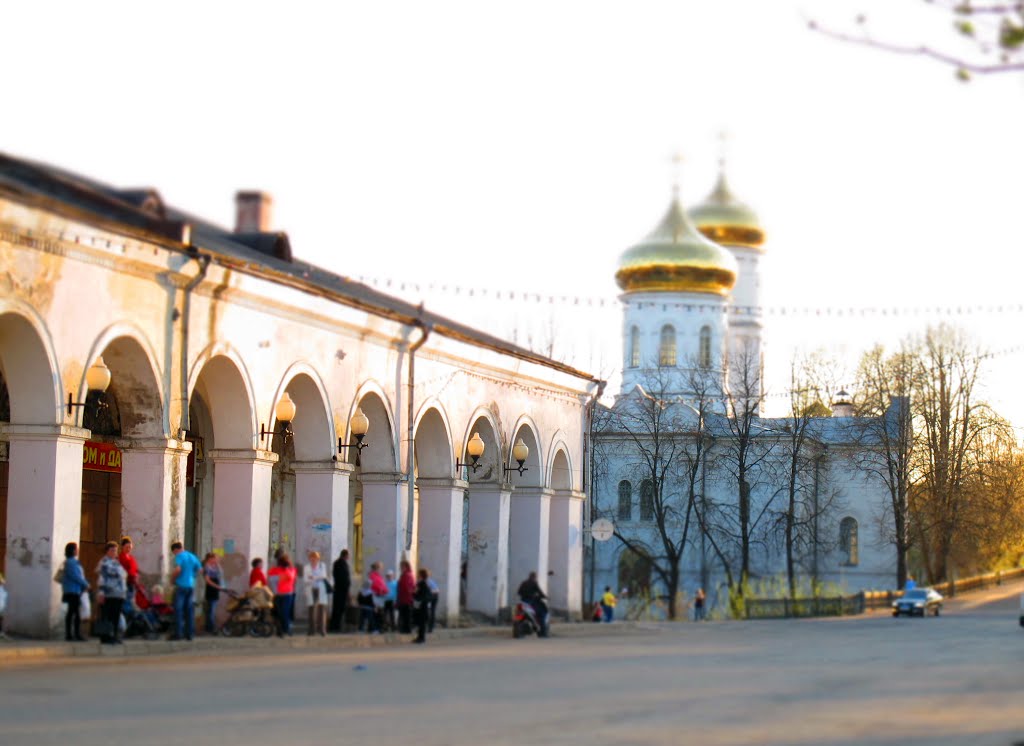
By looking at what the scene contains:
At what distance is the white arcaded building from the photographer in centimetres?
2095

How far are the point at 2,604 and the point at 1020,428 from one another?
53075mm

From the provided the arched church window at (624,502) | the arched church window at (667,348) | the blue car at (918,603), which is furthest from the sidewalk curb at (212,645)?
the arched church window at (667,348)

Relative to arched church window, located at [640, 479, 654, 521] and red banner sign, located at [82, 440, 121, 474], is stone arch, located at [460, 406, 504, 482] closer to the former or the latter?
red banner sign, located at [82, 440, 121, 474]

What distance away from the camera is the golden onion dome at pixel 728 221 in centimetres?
8700

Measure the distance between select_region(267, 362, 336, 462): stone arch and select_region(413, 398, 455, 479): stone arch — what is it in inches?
167

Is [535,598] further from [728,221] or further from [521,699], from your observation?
[728,221]

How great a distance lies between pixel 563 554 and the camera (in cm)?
3812

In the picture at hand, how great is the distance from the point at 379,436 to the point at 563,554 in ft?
30.8

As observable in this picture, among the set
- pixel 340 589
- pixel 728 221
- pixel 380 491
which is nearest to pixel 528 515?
pixel 380 491

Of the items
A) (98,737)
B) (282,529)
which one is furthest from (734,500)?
(98,737)

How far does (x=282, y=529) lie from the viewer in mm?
31672

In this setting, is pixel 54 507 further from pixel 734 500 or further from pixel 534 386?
pixel 734 500

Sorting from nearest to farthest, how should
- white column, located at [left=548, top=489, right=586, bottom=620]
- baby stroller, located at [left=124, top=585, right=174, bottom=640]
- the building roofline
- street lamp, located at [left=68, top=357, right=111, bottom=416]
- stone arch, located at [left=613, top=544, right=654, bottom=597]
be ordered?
1. the building roofline
2. street lamp, located at [left=68, top=357, right=111, bottom=416]
3. baby stroller, located at [left=124, top=585, right=174, bottom=640]
4. white column, located at [left=548, top=489, right=586, bottom=620]
5. stone arch, located at [left=613, top=544, right=654, bottom=597]

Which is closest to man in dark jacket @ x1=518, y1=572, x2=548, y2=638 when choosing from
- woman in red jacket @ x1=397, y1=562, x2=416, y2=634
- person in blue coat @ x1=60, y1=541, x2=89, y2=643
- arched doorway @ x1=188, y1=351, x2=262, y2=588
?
woman in red jacket @ x1=397, y1=562, x2=416, y2=634
